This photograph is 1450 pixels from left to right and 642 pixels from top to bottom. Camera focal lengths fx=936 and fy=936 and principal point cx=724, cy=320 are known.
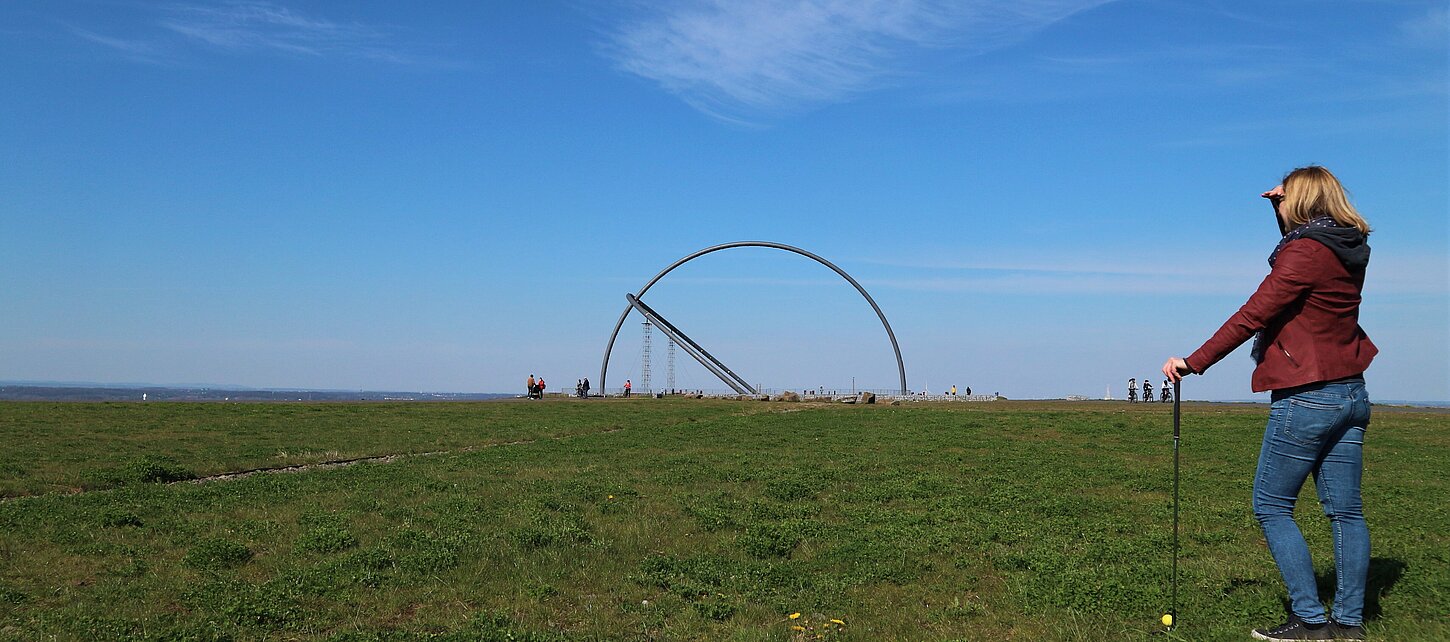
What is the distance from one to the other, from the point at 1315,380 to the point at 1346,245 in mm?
937

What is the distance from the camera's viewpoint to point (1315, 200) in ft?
20.9

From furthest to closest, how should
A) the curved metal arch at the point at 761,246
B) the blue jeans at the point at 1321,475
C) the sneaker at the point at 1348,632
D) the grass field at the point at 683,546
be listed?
the curved metal arch at the point at 761,246
the grass field at the point at 683,546
the sneaker at the point at 1348,632
the blue jeans at the point at 1321,475

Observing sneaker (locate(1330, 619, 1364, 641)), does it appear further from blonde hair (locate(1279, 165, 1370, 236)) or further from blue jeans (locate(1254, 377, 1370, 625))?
blonde hair (locate(1279, 165, 1370, 236))

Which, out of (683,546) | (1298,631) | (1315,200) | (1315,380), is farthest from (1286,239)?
(683,546)

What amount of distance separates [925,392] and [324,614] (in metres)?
73.6

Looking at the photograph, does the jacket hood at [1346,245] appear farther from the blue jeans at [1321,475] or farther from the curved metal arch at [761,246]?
the curved metal arch at [761,246]

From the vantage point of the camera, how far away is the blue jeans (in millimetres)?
6094

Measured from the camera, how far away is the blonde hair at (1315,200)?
246 inches

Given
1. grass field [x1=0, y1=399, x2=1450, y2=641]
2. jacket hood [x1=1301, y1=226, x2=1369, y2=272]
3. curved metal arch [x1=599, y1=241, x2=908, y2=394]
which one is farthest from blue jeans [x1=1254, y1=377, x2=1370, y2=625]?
curved metal arch [x1=599, y1=241, x2=908, y2=394]

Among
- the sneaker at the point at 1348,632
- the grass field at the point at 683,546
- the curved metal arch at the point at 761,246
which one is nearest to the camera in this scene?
the sneaker at the point at 1348,632

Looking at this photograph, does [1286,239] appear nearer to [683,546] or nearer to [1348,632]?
[1348,632]

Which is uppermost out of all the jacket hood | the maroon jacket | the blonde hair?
the blonde hair

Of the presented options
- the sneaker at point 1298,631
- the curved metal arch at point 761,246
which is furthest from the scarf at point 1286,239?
the curved metal arch at point 761,246

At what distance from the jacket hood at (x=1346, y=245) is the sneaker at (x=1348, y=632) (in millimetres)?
2397
